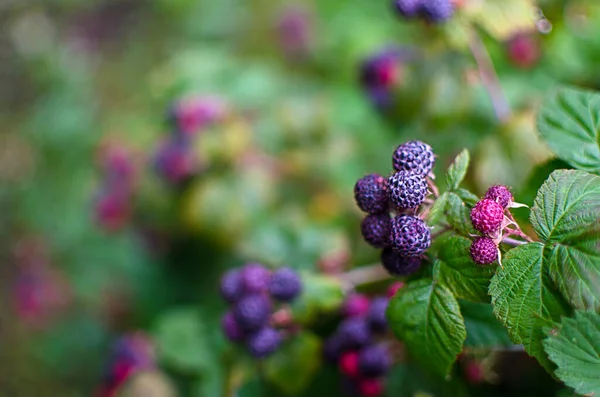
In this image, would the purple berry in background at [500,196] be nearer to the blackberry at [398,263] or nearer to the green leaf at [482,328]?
the blackberry at [398,263]

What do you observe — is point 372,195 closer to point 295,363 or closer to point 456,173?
point 456,173

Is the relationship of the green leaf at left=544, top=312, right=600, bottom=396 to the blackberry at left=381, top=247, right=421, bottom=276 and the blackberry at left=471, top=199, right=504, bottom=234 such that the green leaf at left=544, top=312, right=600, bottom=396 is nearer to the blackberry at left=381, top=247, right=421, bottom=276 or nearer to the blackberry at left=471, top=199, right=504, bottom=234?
the blackberry at left=471, top=199, right=504, bottom=234

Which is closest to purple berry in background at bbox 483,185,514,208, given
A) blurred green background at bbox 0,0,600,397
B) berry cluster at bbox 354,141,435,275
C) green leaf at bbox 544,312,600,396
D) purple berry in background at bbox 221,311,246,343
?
berry cluster at bbox 354,141,435,275

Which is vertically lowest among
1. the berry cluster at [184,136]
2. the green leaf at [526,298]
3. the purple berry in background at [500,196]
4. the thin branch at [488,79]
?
the green leaf at [526,298]

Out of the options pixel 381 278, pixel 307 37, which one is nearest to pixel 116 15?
pixel 307 37

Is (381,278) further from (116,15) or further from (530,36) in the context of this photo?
(116,15)

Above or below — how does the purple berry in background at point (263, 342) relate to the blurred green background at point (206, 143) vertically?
below

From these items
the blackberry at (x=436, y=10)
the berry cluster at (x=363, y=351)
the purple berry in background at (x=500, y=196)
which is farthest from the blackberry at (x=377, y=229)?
the blackberry at (x=436, y=10)

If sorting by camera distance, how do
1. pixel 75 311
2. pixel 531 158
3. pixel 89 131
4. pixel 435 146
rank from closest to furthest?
pixel 531 158, pixel 435 146, pixel 75 311, pixel 89 131
